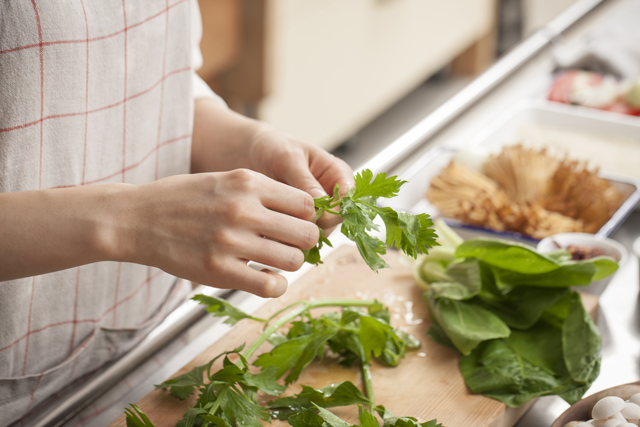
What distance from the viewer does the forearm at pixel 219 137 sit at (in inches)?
41.6

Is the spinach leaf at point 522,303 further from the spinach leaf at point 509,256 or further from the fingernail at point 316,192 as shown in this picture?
the fingernail at point 316,192

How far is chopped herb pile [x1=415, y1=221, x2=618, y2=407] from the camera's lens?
940 millimetres

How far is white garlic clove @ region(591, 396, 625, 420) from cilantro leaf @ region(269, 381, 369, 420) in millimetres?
290

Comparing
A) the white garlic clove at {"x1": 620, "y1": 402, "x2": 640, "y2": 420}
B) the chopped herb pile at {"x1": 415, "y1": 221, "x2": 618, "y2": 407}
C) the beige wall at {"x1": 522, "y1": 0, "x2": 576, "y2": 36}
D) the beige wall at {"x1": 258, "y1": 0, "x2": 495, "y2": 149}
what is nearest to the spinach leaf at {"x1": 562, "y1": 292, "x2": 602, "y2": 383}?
the chopped herb pile at {"x1": 415, "y1": 221, "x2": 618, "y2": 407}

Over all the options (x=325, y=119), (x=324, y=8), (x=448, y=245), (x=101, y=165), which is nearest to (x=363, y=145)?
(x=325, y=119)

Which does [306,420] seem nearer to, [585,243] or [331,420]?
[331,420]

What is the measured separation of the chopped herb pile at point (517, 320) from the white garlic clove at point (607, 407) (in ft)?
0.54

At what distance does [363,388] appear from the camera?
0.96m

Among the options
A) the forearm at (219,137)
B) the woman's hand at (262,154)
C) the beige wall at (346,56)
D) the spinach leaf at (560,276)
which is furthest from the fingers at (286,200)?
the beige wall at (346,56)

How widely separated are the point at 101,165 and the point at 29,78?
0.61 feet

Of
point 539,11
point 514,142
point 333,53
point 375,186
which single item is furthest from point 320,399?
point 539,11

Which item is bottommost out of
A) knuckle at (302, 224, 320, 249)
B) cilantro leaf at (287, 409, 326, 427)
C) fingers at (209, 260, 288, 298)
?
cilantro leaf at (287, 409, 326, 427)

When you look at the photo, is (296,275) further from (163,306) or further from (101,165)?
(101,165)

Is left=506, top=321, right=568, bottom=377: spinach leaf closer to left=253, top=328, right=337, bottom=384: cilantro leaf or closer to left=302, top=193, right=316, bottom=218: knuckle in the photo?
left=253, top=328, right=337, bottom=384: cilantro leaf
